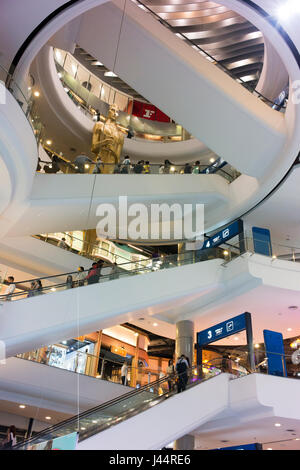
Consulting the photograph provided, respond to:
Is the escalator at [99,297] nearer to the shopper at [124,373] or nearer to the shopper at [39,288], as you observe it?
the shopper at [39,288]

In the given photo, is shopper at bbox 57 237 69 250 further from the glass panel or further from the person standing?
the glass panel

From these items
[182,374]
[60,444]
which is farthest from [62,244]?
[60,444]

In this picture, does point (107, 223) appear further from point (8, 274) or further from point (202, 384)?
point (202, 384)

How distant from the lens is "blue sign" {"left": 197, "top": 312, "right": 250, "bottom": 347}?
10469 millimetres

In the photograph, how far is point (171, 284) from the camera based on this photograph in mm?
10305

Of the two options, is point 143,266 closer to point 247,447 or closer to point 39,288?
point 39,288

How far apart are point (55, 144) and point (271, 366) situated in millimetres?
13989

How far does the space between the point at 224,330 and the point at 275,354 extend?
69.5 inches

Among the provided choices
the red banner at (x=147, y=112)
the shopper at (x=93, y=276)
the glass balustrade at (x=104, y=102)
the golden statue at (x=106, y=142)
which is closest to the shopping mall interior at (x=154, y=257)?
the shopper at (x=93, y=276)

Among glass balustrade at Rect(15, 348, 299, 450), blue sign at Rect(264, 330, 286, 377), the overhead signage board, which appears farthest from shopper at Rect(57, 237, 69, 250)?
the overhead signage board

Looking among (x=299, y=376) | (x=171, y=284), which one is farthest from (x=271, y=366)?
(x=171, y=284)

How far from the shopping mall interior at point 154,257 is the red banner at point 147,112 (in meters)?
8.60

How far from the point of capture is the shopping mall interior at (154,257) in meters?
8.05
